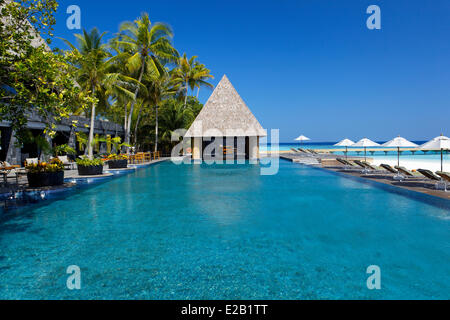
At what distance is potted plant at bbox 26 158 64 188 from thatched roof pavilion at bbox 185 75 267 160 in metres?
12.5

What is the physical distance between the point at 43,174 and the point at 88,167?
120 inches

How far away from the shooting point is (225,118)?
2289 centimetres

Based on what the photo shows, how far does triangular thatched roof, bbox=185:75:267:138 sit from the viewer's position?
22297mm

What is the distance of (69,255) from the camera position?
13.9ft

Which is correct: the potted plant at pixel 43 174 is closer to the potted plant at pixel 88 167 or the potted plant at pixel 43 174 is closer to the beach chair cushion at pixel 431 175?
the potted plant at pixel 88 167

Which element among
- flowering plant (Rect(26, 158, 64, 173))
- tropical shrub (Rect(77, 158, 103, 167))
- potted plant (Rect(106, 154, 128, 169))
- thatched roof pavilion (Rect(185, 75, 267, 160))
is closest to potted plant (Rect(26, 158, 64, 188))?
flowering plant (Rect(26, 158, 64, 173))

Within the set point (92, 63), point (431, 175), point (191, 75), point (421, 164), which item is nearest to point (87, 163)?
point (92, 63)

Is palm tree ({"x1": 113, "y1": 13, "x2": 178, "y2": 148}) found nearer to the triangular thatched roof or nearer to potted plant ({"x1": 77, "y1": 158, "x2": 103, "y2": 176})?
the triangular thatched roof

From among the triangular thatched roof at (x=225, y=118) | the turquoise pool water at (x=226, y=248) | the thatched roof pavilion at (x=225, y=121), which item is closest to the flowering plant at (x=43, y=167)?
the turquoise pool water at (x=226, y=248)

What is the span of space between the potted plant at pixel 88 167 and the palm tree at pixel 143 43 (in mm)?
7719

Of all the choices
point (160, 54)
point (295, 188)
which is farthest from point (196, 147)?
point (295, 188)

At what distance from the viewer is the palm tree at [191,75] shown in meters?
32.2

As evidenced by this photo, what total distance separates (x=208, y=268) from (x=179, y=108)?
23.7m
